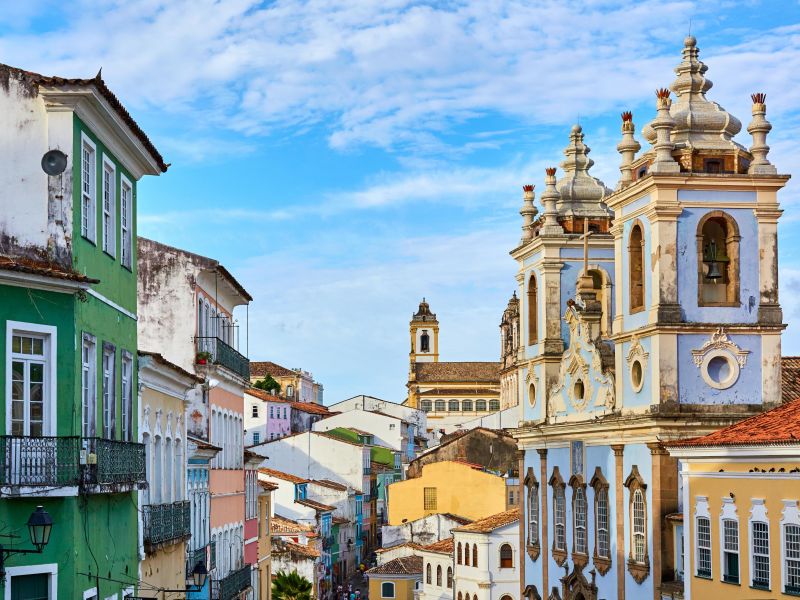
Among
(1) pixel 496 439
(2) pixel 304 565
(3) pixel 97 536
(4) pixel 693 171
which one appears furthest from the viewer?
(1) pixel 496 439

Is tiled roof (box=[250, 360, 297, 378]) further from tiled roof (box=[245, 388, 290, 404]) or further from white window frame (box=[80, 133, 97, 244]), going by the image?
white window frame (box=[80, 133, 97, 244])

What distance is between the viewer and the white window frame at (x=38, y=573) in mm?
15969

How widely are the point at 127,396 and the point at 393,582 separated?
56.3m

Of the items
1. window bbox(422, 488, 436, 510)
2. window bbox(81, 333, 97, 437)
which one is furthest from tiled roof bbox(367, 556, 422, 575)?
window bbox(81, 333, 97, 437)

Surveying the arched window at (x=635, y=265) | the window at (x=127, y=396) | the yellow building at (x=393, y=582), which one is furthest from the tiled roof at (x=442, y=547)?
the window at (x=127, y=396)

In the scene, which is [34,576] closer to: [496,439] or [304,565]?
[304,565]

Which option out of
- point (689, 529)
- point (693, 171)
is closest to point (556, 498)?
point (693, 171)

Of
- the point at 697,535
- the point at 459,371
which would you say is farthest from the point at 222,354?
the point at 459,371

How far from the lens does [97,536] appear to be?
1841 centimetres

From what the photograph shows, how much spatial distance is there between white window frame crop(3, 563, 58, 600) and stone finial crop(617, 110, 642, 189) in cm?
2547

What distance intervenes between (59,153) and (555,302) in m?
32.6

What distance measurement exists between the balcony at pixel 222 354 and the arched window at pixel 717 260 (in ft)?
40.8

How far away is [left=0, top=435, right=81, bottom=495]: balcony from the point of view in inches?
620

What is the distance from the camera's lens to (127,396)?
21.2 m
